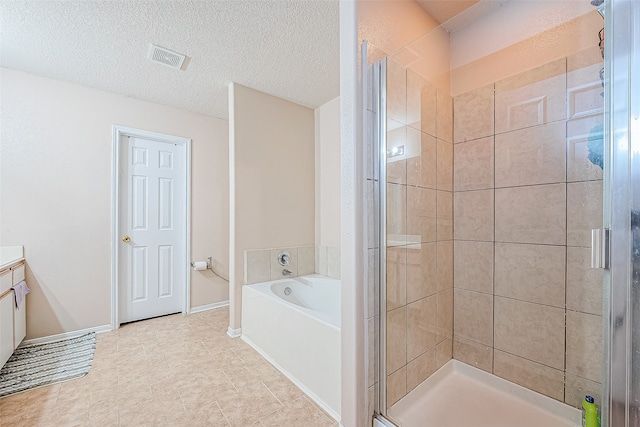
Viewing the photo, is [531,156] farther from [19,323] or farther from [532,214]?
[19,323]

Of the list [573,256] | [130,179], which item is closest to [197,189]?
[130,179]

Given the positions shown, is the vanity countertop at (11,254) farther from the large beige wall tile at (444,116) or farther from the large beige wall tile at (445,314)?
the large beige wall tile at (444,116)

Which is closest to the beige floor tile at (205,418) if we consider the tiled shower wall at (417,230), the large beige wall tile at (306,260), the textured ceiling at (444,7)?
the tiled shower wall at (417,230)

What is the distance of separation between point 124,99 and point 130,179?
0.81m

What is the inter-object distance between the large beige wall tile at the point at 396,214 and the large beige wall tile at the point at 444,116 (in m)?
0.60

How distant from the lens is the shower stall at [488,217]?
135cm

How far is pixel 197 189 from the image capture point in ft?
10.5

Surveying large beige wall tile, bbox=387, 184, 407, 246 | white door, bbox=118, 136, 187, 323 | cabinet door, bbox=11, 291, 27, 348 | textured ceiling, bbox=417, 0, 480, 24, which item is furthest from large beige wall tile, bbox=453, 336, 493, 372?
cabinet door, bbox=11, 291, 27, 348

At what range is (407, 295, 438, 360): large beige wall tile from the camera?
1.54 meters

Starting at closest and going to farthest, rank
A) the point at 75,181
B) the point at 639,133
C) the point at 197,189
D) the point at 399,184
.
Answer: the point at 639,133 < the point at 399,184 < the point at 75,181 < the point at 197,189

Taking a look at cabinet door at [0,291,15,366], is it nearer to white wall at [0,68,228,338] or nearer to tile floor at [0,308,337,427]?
tile floor at [0,308,337,427]

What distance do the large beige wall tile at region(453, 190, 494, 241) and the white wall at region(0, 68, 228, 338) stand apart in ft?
10.1

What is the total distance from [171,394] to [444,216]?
2096mm

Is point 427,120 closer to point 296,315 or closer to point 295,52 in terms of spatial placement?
point 295,52
